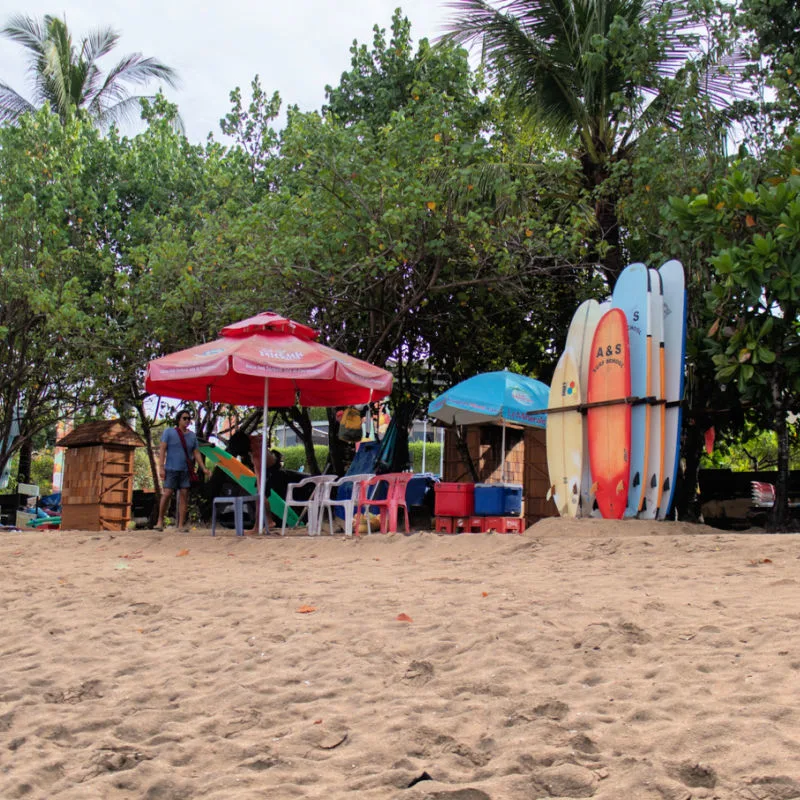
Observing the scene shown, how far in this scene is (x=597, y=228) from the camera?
506 inches

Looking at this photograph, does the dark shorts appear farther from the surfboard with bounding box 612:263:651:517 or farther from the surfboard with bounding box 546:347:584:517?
the surfboard with bounding box 612:263:651:517

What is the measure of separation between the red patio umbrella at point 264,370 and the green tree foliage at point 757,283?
3.58 m

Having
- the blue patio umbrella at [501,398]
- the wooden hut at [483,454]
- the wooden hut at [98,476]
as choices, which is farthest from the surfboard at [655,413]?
the wooden hut at [98,476]

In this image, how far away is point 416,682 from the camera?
12.9ft

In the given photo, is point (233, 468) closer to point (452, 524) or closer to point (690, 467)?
point (452, 524)

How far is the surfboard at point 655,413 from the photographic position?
886 cm

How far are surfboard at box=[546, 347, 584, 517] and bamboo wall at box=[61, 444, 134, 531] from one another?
6.77 meters

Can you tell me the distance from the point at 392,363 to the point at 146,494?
507cm

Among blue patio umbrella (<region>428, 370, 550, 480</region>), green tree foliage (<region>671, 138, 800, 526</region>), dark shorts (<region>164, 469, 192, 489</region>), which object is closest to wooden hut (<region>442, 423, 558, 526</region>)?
blue patio umbrella (<region>428, 370, 550, 480</region>)

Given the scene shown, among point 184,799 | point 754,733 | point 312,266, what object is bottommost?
point 184,799

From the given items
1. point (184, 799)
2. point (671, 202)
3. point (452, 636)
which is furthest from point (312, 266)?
point (184, 799)

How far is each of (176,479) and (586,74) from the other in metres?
7.87

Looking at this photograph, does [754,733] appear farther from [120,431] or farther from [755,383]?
[120,431]

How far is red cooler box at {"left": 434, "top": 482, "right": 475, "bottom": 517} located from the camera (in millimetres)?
10719
